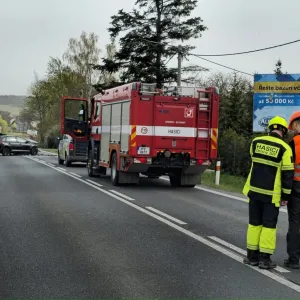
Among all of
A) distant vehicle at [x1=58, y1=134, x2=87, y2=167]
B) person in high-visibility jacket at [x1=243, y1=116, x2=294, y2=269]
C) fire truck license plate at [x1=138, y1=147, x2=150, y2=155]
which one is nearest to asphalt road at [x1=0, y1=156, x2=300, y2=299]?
person in high-visibility jacket at [x1=243, y1=116, x2=294, y2=269]

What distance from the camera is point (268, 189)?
5.81 meters

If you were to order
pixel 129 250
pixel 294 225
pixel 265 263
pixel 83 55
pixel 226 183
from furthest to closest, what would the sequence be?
pixel 83 55, pixel 226 183, pixel 129 250, pixel 294 225, pixel 265 263

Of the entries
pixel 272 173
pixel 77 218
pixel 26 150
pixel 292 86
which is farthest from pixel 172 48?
pixel 272 173

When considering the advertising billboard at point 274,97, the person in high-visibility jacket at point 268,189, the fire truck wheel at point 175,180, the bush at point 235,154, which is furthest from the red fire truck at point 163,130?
the person in high-visibility jacket at point 268,189

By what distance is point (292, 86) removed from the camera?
20.5 metres

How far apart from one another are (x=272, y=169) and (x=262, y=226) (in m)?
0.67

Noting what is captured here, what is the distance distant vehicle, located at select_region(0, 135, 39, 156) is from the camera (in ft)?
120

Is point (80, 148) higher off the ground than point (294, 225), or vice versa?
point (80, 148)

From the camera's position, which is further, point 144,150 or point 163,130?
point 163,130

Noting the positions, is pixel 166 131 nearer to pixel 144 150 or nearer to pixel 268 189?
pixel 144 150

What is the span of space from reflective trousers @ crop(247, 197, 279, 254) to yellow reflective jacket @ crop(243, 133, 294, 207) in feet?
0.32

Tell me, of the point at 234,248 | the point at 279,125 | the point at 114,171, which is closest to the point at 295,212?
the point at 279,125

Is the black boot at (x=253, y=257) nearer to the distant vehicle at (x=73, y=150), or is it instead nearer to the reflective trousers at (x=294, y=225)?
the reflective trousers at (x=294, y=225)

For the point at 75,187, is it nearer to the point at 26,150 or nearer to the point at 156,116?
the point at 156,116
